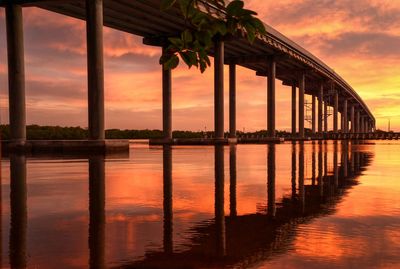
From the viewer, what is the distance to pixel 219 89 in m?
61.2

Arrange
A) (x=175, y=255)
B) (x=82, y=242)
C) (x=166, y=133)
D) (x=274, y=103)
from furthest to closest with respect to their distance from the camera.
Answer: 1. (x=274, y=103)
2. (x=166, y=133)
3. (x=82, y=242)
4. (x=175, y=255)

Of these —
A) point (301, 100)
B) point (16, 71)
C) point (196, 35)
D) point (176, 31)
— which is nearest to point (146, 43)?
point (176, 31)

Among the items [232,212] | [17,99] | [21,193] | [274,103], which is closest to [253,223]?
[232,212]

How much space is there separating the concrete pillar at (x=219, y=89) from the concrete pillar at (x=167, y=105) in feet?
20.6

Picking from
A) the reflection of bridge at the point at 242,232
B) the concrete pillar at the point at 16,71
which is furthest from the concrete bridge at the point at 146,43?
the reflection of bridge at the point at 242,232

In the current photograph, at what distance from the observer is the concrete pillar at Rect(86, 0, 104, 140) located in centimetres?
3297

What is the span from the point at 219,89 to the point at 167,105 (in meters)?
7.60

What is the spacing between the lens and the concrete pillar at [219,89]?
5980 cm

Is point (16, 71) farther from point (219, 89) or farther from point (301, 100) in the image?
point (301, 100)

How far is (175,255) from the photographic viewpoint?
15.2ft

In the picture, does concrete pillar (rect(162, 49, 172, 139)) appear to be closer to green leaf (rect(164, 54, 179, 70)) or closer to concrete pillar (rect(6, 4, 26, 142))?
concrete pillar (rect(6, 4, 26, 142))

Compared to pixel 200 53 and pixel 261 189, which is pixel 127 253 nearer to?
pixel 200 53

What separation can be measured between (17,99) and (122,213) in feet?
107

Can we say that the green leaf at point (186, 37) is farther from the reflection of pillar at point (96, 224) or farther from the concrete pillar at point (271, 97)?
the concrete pillar at point (271, 97)
